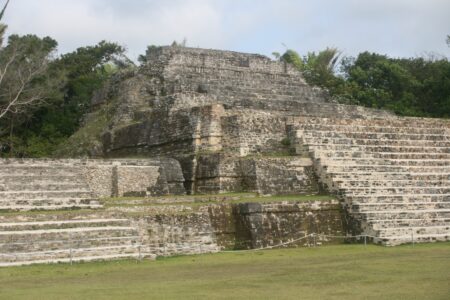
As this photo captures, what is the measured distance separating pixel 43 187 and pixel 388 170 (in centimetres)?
830

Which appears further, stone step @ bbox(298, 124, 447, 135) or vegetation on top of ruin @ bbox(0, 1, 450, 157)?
vegetation on top of ruin @ bbox(0, 1, 450, 157)

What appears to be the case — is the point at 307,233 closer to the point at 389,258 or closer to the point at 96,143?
the point at 389,258

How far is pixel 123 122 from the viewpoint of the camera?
23.0 metres

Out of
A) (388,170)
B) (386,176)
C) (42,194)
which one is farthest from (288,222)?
(42,194)

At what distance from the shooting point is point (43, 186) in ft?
53.6

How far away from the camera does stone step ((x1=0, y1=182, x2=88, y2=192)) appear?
52.7ft

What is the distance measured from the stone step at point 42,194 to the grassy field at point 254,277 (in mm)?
3155

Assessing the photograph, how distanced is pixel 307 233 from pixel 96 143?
9.19 meters

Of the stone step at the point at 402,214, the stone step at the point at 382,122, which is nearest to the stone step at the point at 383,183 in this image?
the stone step at the point at 402,214

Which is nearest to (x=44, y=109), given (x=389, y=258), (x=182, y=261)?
(x=182, y=261)

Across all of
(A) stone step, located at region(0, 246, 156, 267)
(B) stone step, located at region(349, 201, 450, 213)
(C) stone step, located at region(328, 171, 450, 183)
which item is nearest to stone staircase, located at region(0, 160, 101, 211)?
(A) stone step, located at region(0, 246, 156, 267)

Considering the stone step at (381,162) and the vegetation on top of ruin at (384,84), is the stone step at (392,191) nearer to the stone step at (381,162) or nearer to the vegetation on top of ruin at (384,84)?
the stone step at (381,162)

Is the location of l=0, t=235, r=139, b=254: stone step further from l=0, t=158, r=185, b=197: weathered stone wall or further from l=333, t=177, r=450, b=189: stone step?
l=333, t=177, r=450, b=189: stone step

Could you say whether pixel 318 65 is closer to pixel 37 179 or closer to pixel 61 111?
pixel 61 111
